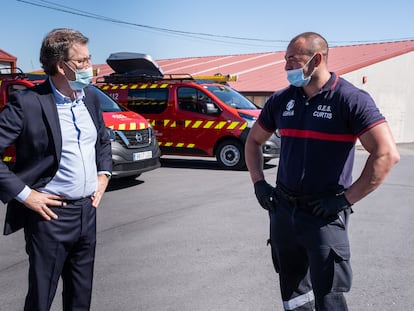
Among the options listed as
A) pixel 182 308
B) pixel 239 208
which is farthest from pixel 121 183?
→ pixel 182 308

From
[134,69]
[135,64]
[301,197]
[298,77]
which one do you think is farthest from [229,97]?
[301,197]

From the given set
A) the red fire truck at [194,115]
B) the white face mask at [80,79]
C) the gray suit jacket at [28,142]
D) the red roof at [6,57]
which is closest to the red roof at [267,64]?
the red roof at [6,57]

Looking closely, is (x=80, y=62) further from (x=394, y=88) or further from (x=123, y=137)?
(x=394, y=88)

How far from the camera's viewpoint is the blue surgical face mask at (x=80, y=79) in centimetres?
235

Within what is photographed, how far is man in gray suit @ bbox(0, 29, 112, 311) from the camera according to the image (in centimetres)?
219

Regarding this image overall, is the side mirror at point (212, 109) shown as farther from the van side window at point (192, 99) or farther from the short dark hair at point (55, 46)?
the short dark hair at point (55, 46)

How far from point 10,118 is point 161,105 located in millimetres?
8284

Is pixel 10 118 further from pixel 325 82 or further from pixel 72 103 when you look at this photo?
pixel 325 82

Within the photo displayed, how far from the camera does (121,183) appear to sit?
317 inches

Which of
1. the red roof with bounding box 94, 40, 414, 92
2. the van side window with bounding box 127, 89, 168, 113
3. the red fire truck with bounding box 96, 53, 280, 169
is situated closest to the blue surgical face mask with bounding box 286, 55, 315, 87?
the red fire truck with bounding box 96, 53, 280, 169

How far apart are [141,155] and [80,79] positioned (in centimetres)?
511

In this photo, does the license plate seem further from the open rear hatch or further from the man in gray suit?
the man in gray suit

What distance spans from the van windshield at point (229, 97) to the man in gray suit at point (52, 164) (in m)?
7.64

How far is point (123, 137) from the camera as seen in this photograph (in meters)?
7.31
